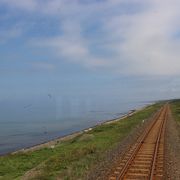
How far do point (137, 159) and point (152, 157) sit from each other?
47.8 inches

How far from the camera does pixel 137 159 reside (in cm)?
2511

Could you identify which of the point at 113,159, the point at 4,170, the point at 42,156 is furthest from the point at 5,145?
the point at 113,159

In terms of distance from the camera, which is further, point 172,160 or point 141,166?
point 172,160

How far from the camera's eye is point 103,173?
2041cm

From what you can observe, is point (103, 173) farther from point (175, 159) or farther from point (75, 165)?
point (175, 159)

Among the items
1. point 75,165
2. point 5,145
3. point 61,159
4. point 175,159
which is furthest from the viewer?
point 5,145

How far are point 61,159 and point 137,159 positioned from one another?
5707mm

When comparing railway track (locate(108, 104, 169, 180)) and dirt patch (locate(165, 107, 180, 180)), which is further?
dirt patch (locate(165, 107, 180, 180))

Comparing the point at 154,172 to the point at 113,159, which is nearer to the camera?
the point at 154,172

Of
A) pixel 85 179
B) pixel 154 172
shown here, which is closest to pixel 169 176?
pixel 154 172

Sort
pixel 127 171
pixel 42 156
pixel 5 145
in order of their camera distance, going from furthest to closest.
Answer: pixel 5 145, pixel 42 156, pixel 127 171

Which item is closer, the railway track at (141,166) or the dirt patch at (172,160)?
the railway track at (141,166)

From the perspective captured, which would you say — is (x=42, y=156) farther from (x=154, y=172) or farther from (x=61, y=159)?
(x=154, y=172)

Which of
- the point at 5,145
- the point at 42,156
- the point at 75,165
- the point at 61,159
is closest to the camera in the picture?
the point at 75,165
